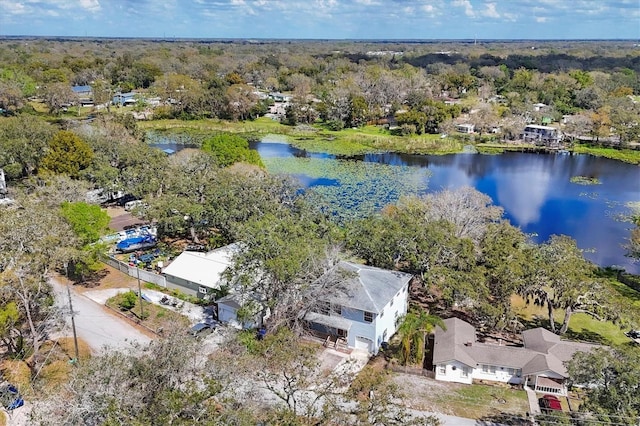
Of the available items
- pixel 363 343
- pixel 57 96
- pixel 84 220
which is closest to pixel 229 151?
pixel 84 220

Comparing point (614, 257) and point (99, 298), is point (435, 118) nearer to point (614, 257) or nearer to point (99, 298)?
point (614, 257)

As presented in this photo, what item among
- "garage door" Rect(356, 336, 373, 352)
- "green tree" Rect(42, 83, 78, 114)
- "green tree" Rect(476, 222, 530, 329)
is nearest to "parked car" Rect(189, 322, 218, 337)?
"garage door" Rect(356, 336, 373, 352)

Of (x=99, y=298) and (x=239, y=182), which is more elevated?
(x=239, y=182)

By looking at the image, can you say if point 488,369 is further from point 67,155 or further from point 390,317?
point 67,155

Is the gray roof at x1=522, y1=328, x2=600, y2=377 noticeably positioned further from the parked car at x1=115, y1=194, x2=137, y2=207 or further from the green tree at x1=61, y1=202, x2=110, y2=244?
the parked car at x1=115, y1=194, x2=137, y2=207

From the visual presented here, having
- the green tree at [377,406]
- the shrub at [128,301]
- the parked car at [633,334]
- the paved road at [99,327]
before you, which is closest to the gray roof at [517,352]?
the parked car at [633,334]

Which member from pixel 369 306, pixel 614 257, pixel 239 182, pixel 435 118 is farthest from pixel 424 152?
pixel 369 306
